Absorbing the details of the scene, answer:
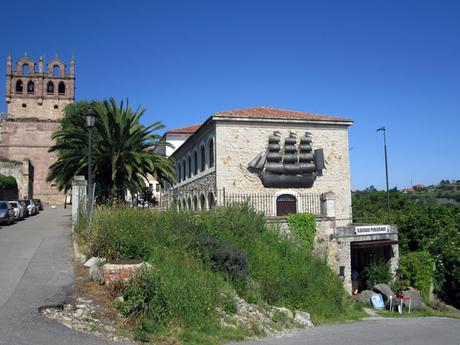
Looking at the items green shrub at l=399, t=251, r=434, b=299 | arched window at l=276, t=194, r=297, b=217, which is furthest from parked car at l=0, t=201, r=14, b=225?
green shrub at l=399, t=251, r=434, b=299

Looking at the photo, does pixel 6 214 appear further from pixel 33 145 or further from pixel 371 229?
pixel 33 145

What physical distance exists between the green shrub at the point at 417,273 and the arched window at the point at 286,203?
6780 millimetres

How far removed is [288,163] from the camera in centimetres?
2498

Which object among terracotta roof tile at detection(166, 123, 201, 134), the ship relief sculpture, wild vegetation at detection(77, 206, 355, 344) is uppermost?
terracotta roof tile at detection(166, 123, 201, 134)

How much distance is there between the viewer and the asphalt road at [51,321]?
21.6 feet

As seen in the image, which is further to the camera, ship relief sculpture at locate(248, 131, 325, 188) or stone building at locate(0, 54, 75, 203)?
stone building at locate(0, 54, 75, 203)

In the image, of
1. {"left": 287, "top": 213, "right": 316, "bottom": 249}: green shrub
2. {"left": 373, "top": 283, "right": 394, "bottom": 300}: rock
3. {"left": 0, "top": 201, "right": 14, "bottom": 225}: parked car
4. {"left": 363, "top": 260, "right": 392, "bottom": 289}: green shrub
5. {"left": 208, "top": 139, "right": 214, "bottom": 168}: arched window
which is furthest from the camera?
{"left": 208, "top": 139, "right": 214, "bottom": 168}: arched window

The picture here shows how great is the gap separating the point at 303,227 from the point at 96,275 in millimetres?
10728

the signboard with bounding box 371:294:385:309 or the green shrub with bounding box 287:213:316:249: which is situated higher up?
the green shrub with bounding box 287:213:316:249

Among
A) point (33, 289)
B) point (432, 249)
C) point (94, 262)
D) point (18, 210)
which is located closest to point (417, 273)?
point (432, 249)

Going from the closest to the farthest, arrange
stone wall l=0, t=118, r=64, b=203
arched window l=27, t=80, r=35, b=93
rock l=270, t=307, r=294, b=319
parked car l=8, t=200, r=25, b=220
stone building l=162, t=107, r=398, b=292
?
rock l=270, t=307, r=294, b=319
stone building l=162, t=107, r=398, b=292
parked car l=8, t=200, r=25, b=220
stone wall l=0, t=118, r=64, b=203
arched window l=27, t=80, r=35, b=93

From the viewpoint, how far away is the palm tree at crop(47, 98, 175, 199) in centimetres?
2045

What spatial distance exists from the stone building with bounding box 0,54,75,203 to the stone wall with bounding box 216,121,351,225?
138ft

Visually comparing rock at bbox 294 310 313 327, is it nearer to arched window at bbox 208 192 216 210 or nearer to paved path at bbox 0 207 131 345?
paved path at bbox 0 207 131 345
